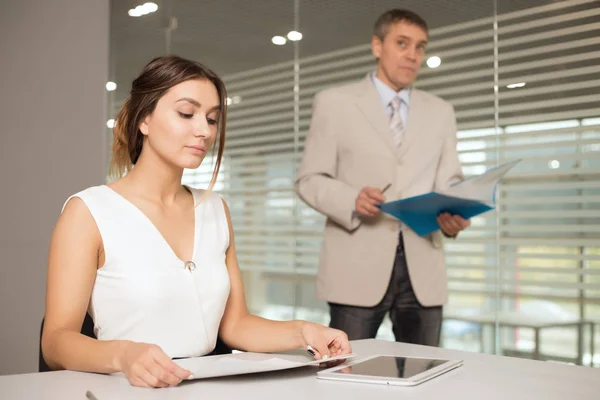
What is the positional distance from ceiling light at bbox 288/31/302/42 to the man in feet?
5.60

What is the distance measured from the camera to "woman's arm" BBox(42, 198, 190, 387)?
1.49 m

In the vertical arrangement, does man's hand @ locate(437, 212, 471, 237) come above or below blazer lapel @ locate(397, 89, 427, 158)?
below

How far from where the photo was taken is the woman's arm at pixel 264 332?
166cm

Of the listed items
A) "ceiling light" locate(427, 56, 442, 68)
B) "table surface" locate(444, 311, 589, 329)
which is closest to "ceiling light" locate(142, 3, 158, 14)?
"ceiling light" locate(427, 56, 442, 68)

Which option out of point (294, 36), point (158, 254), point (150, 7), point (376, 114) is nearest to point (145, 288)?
point (158, 254)

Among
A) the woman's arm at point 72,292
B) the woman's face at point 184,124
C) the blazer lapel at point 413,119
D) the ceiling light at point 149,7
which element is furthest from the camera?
the ceiling light at point 149,7

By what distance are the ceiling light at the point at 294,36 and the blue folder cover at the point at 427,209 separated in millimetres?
2271

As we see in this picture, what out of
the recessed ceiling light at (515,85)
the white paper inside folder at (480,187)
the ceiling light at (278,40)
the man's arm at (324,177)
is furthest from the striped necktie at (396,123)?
the ceiling light at (278,40)

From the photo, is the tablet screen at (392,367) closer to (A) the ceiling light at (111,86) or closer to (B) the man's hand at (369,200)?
(B) the man's hand at (369,200)

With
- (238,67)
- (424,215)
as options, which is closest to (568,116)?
(424,215)

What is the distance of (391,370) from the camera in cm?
145

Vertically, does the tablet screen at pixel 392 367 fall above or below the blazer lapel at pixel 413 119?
below

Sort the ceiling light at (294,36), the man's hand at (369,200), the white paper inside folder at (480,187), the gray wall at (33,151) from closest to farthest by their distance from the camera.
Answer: the white paper inside folder at (480,187) → the man's hand at (369,200) → the gray wall at (33,151) → the ceiling light at (294,36)

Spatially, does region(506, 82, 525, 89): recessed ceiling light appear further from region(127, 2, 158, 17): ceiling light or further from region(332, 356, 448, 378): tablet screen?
region(332, 356, 448, 378): tablet screen
